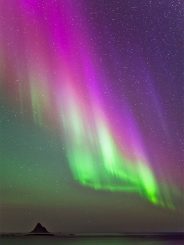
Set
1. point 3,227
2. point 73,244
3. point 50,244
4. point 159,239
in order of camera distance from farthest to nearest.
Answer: point 159,239
point 73,244
point 50,244
point 3,227

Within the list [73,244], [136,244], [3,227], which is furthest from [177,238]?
[3,227]

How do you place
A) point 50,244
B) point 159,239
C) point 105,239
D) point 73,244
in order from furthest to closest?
point 105,239 → point 159,239 → point 73,244 → point 50,244

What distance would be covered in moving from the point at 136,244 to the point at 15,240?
2334 millimetres

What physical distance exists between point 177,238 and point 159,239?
0.95 meters

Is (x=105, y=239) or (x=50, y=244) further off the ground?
(x=105, y=239)

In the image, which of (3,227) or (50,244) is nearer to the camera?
(3,227)

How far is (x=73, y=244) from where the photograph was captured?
27.3ft

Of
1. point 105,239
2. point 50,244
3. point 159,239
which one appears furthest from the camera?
point 105,239

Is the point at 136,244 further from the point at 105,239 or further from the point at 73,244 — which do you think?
the point at 105,239

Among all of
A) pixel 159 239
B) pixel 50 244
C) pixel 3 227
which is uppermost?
pixel 159 239

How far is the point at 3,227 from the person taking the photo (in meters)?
5.28

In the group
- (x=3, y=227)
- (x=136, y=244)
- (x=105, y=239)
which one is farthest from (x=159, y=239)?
(x=3, y=227)

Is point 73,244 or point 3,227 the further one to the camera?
point 73,244

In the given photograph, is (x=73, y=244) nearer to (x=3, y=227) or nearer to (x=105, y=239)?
(x=105, y=239)
